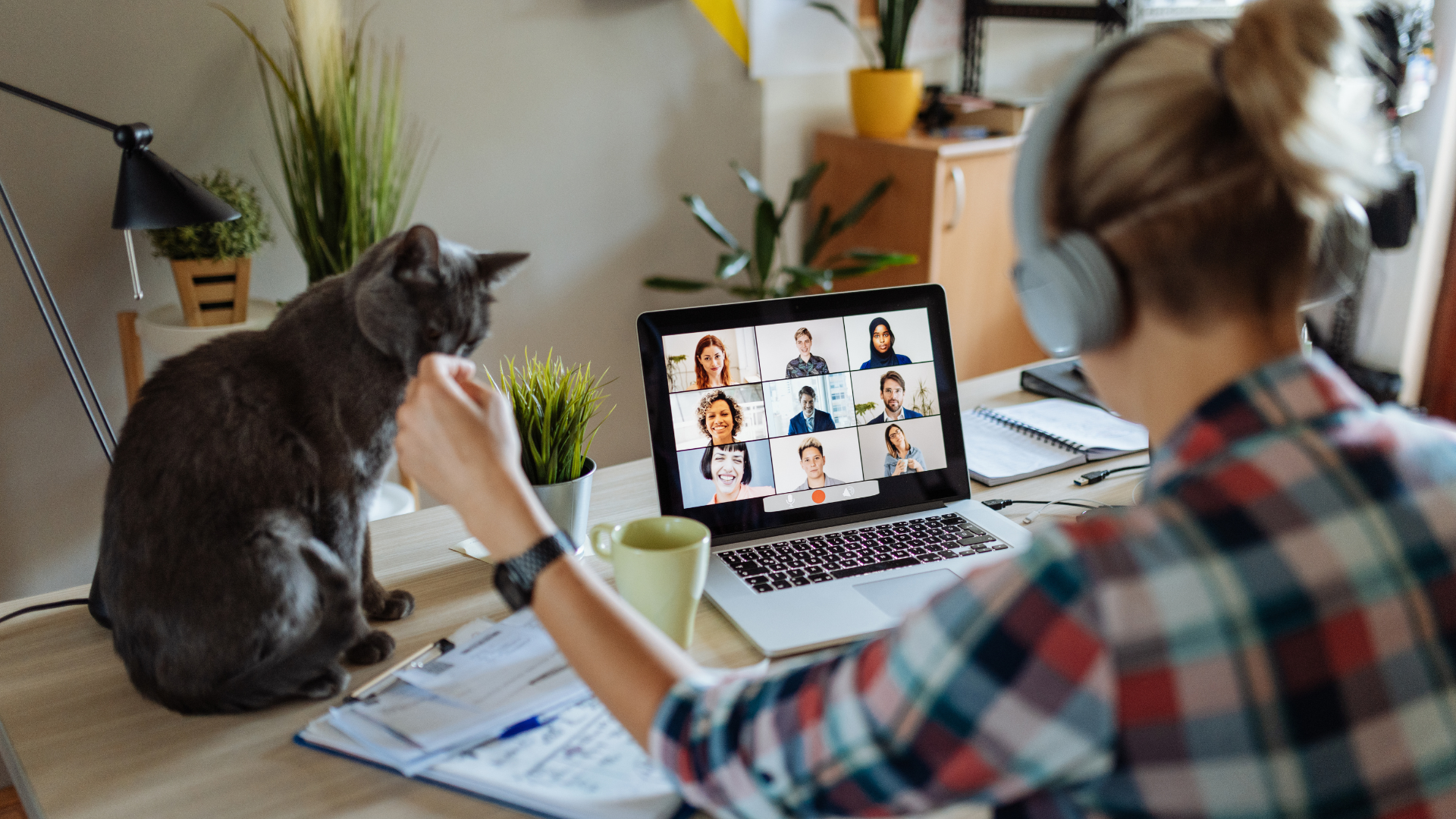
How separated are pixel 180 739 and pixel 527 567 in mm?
378

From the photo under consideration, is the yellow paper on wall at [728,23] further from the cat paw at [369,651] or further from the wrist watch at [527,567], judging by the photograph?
the wrist watch at [527,567]

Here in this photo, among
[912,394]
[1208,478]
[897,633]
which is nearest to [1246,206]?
[1208,478]

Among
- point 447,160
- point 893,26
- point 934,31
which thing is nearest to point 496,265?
point 447,160

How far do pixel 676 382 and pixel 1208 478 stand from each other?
28.6 inches

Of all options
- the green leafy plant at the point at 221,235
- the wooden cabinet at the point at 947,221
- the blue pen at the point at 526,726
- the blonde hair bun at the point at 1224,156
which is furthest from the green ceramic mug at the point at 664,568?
the wooden cabinet at the point at 947,221

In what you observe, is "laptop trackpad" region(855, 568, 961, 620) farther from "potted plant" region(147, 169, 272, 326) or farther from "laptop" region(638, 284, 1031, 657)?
"potted plant" region(147, 169, 272, 326)

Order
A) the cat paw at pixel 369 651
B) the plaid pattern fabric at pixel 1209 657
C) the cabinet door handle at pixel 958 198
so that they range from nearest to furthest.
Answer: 1. the plaid pattern fabric at pixel 1209 657
2. the cat paw at pixel 369 651
3. the cabinet door handle at pixel 958 198

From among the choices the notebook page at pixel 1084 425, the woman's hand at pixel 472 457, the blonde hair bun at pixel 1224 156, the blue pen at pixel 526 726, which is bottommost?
the notebook page at pixel 1084 425

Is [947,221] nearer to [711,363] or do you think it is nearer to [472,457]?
[711,363]

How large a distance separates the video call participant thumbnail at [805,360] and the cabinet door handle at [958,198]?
71.7 inches

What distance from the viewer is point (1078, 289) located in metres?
0.62

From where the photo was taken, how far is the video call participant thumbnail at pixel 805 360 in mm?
1247

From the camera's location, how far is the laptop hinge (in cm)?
121

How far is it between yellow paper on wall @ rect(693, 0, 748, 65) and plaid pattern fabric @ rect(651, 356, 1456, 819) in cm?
253
